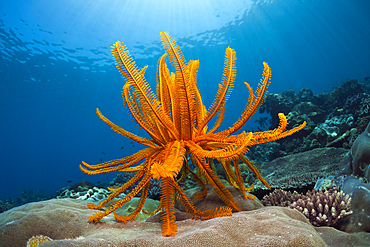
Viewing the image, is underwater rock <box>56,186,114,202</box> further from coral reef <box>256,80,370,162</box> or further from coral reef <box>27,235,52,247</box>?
coral reef <box>256,80,370,162</box>

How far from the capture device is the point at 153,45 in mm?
37844

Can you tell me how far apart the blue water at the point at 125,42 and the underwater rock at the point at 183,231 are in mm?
15145

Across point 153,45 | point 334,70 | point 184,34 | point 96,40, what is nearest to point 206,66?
point 184,34

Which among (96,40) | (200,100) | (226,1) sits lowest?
(200,100)

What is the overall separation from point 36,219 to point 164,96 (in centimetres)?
216

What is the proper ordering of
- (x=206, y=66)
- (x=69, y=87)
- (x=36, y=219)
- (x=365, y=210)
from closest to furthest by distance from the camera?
(x=36, y=219)
(x=365, y=210)
(x=69, y=87)
(x=206, y=66)

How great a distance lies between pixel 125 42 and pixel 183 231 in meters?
43.0

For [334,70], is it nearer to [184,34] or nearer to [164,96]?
[184,34]

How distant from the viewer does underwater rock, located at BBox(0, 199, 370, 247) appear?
1285 millimetres

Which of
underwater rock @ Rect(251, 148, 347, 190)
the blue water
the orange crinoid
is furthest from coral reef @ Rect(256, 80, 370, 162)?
the blue water

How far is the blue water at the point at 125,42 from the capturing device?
28.7 metres

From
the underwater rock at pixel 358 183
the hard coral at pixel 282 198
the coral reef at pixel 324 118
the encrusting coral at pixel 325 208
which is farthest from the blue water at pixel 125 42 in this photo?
the underwater rock at pixel 358 183

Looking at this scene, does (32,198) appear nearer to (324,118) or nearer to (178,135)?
(178,135)

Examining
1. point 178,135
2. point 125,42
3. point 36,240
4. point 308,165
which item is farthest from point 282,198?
point 125,42
